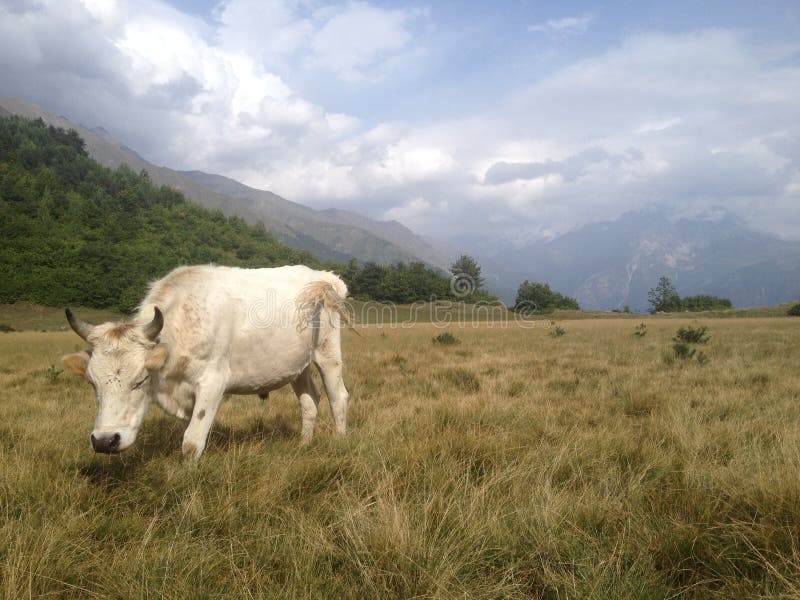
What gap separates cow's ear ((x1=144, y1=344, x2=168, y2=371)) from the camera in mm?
3529

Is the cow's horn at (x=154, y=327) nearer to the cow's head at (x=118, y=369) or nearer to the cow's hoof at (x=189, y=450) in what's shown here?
the cow's head at (x=118, y=369)

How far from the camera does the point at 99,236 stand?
107 m

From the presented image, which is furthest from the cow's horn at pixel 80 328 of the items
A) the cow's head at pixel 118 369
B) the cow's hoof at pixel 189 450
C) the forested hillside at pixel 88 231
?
the forested hillside at pixel 88 231

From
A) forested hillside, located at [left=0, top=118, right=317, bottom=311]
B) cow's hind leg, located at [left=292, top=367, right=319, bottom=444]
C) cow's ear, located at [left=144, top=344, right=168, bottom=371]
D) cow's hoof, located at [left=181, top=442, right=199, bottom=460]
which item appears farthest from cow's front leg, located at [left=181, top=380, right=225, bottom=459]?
forested hillside, located at [left=0, top=118, right=317, bottom=311]

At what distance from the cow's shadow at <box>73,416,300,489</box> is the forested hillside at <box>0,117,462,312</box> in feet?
257

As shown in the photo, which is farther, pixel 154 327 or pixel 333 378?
pixel 333 378

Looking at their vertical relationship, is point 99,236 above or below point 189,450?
above

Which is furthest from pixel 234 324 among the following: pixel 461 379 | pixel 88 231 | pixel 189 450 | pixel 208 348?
pixel 88 231

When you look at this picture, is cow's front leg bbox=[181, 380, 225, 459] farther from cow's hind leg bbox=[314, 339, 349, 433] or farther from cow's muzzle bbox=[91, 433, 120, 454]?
cow's hind leg bbox=[314, 339, 349, 433]

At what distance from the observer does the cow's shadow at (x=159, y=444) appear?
11.7ft

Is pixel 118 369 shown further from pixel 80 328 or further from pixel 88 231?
pixel 88 231

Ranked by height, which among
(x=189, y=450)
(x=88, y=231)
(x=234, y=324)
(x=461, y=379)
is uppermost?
(x=88, y=231)

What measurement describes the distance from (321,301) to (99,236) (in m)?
124

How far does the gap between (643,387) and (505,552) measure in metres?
6.09
